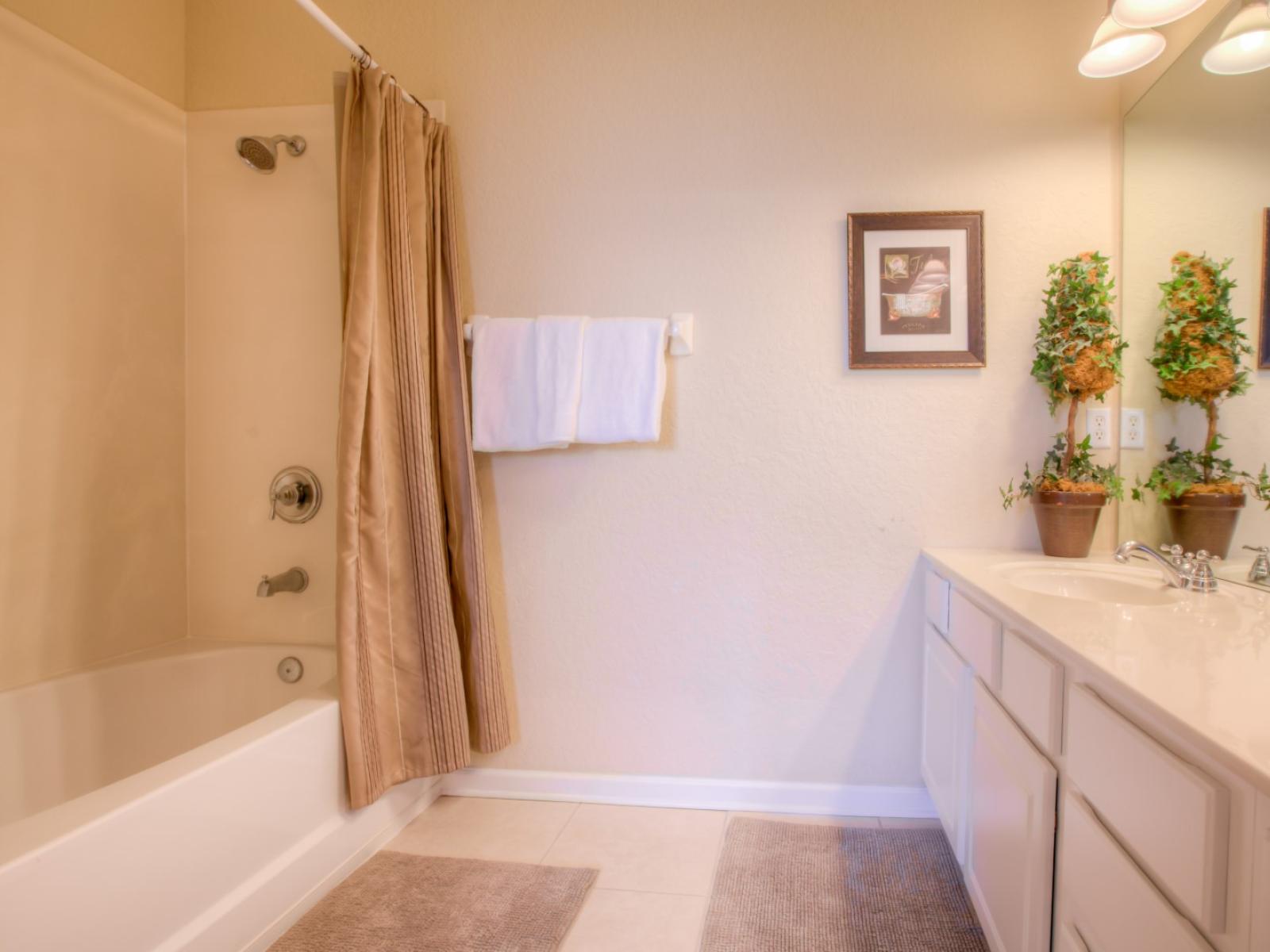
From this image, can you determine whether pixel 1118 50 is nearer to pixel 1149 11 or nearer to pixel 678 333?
pixel 1149 11

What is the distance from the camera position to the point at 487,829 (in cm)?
179

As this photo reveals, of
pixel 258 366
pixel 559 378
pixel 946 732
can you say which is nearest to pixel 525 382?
pixel 559 378

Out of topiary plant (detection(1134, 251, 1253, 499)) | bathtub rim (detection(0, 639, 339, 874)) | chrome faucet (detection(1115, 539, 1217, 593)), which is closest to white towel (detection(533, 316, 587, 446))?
bathtub rim (detection(0, 639, 339, 874))

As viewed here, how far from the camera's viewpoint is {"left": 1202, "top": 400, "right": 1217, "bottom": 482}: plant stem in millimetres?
1407

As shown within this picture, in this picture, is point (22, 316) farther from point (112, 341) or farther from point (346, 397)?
point (346, 397)

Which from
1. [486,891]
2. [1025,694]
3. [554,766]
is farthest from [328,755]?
[1025,694]

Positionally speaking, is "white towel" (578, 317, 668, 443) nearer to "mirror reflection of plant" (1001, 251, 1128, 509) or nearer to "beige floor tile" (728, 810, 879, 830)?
"mirror reflection of plant" (1001, 251, 1128, 509)

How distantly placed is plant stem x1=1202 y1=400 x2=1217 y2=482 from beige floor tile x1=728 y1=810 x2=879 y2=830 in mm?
1192

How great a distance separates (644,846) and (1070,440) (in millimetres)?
1528

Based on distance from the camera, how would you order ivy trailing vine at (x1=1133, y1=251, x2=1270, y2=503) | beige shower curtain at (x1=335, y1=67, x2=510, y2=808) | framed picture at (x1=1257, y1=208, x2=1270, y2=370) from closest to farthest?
framed picture at (x1=1257, y1=208, x2=1270, y2=370) < ivy trailing vine at (x1=1133, y1=251, x2=1270, y2=503) < beige shower curtain at (x1=335, y1=67, x2=510, y2=808)

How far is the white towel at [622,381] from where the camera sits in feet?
5.80

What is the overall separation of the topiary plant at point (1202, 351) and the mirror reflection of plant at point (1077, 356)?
11cm

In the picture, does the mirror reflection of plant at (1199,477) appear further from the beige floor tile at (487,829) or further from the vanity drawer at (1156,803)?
the beige floor tile at (487,829)

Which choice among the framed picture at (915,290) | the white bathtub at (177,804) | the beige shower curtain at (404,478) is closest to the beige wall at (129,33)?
the beige shower curtain at (404,478)
